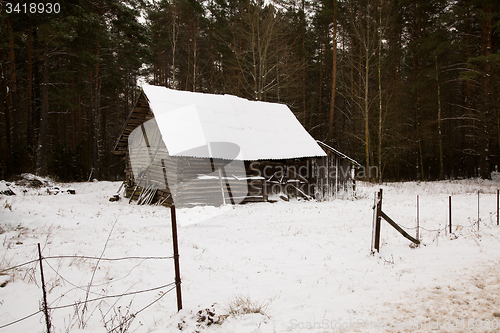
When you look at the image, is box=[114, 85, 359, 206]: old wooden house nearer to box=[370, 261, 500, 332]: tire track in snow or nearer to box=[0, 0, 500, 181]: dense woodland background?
box=[0, 0, 500, 181]: dense woodland background

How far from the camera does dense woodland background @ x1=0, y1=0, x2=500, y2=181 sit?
17891 mm

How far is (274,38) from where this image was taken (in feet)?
67.1

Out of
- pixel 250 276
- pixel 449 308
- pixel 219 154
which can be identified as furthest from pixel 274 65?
pixel 449 308

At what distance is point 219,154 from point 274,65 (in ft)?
33.6

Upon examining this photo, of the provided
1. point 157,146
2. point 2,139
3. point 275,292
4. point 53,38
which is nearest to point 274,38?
point 157,146

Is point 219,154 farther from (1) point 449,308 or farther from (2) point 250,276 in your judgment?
(1) point 449,308

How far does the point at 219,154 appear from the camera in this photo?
503 inches

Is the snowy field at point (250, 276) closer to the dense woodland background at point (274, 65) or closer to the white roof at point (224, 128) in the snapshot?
the white roof at point (224, 128)

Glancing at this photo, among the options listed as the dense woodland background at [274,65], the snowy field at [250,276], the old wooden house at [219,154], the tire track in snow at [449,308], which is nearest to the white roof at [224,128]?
the old wooden house at [219,154]

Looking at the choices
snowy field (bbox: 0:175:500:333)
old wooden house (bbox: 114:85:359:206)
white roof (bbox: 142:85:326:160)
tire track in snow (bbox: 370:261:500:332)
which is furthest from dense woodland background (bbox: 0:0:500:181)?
tire track in snow (bbox: 370:261:500:332)

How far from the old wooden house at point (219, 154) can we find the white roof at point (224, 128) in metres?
0.05

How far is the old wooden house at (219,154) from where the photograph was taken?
1258cm

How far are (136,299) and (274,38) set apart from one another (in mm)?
19814

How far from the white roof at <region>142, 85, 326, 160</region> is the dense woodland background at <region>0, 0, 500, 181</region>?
5.06 metres
